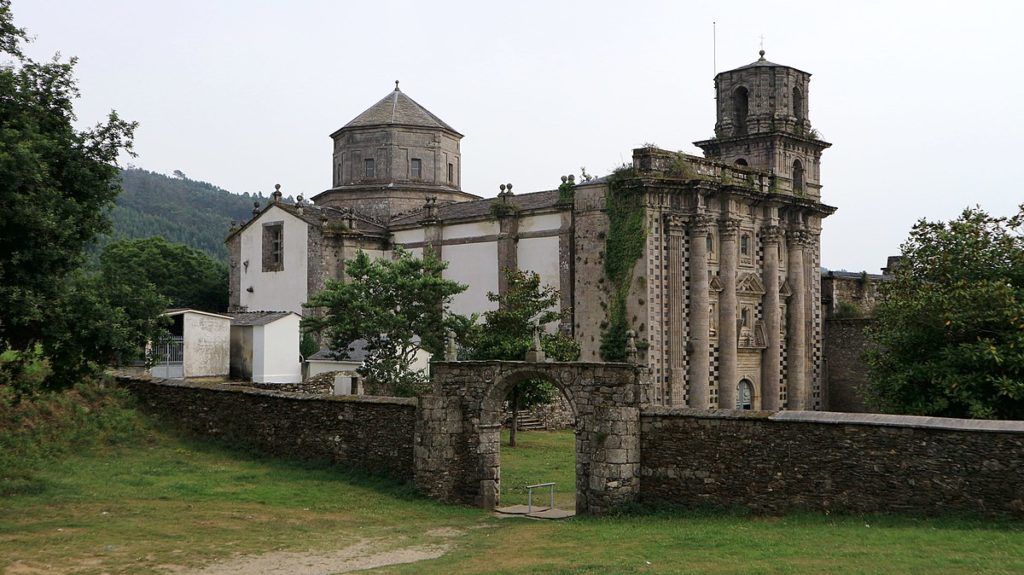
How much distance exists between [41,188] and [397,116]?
34.2 metres

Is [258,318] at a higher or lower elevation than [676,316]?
lower

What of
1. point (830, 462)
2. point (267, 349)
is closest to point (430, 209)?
point (267, 349)

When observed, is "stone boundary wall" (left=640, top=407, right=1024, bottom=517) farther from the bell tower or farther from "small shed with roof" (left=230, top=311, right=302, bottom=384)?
the bell tower

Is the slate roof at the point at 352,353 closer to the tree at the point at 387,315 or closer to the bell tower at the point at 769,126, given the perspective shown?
the tree at the point at 387,315

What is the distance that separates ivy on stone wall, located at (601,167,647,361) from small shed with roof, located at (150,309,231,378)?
13.1 m

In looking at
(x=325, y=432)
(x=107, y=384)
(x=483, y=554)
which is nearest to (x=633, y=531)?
(x=483, y=554)

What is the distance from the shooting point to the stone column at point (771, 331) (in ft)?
136

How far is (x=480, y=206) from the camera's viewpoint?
146 feet

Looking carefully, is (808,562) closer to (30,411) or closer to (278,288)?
(30,411)

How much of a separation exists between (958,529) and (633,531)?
504 centimetres

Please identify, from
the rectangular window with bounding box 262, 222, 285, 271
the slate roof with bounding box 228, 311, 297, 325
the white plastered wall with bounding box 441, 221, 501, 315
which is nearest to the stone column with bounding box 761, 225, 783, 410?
the white plastered wall with bounding box 441, 221, 501, 315

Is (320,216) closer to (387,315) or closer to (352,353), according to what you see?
(352,353)

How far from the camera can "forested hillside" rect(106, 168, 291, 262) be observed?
409 feet

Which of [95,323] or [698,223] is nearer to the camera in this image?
[95,323]
